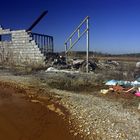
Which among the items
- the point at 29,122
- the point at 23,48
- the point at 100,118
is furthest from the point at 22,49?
the point at 100,118

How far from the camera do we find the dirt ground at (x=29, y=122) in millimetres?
6344

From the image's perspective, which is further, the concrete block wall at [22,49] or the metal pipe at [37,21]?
the metal pipe at [37,21]

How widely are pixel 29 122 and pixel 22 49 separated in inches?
540

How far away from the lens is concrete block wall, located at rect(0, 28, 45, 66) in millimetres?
19484

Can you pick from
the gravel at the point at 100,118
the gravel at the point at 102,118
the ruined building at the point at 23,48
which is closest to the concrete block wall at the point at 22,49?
the ruined building at the point at 23,48

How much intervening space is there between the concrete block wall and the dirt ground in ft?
32.9

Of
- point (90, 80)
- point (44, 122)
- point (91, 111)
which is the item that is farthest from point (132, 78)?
point (44, 122)

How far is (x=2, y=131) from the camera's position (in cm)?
663

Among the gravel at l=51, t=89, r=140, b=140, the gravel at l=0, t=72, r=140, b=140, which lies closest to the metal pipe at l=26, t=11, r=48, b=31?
the gravel at l=0, t=72, r=140, b=140

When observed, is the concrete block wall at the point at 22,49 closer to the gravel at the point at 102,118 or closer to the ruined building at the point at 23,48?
the ruined building at the point at 23,48

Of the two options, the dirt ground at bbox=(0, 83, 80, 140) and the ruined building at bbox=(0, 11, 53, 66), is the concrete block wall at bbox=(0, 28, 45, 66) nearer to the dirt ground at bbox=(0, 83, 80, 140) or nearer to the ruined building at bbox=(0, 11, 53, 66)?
the ruined building at bbox=(0, 11, 53, 66)

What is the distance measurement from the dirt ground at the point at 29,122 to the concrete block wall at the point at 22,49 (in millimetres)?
10020

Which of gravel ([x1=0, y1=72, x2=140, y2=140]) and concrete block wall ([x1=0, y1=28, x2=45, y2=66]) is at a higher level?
concrete block wall ([x1=0, y1=28, x2=45, y2=66])

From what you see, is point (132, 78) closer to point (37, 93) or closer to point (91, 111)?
point (37, 93)
